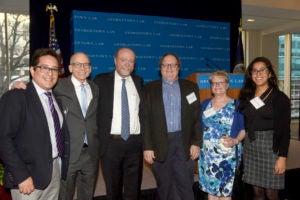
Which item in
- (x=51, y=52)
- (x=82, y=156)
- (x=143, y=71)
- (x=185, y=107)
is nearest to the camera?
(x=51, y=52)

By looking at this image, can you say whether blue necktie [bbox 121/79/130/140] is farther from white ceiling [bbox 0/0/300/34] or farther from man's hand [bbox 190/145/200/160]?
white ceiling [bbox 0/0/300/34]

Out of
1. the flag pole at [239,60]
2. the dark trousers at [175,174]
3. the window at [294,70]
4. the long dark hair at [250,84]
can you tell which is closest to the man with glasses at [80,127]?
the dark trousers at [175,174]

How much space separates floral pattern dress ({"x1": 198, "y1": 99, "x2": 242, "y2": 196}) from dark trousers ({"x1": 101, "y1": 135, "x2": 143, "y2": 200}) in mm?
624

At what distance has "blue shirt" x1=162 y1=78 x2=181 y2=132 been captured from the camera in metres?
2.52

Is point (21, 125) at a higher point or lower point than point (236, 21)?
lower

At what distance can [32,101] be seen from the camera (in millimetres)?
1789

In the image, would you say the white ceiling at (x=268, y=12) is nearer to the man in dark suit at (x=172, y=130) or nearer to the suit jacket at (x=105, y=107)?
the suit jacket at (x=105, y=107)

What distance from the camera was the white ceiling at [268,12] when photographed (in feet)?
19.5

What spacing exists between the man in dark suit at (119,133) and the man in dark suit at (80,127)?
0.10 m

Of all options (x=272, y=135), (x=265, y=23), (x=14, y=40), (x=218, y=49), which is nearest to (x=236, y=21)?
(x=218, y=49)

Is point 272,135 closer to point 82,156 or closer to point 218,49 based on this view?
point 82,156

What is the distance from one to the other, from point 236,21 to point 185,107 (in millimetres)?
4783

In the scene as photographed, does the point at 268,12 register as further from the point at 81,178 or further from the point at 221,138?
the point at 81,178

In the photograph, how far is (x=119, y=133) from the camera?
249cm
